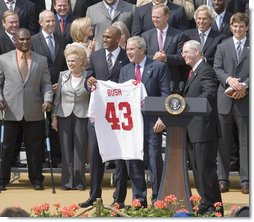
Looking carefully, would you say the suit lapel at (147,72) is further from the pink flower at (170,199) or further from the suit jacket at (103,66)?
the pink flower at (170,199)

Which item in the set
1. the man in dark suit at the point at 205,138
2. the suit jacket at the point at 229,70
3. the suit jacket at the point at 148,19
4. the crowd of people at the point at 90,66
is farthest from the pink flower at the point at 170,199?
the suit jacket at the point at 148,19

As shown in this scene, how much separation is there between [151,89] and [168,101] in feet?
3.78

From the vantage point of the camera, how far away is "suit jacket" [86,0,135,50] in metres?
15.4

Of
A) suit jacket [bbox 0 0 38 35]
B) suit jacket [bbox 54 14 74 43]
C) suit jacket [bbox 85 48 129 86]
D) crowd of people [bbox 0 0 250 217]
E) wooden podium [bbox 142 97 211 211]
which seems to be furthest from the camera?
suit jacket [bbox 0 0 38 35]

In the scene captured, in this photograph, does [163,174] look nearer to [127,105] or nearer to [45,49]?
[127,105]

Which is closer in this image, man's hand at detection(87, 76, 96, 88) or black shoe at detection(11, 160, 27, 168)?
man's hand at detection(87, 76, 96, 88)

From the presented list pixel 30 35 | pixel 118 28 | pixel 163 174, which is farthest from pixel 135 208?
pixel 30 35

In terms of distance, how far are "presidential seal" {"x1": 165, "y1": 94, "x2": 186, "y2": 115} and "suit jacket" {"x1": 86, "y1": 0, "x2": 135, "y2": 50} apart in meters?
3.50

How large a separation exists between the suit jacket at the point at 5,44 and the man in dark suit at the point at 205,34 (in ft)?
7.89

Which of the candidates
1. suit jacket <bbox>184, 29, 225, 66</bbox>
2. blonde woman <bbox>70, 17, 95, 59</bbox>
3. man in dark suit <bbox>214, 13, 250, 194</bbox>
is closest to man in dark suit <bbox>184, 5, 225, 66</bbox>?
suit jacket <bbox>184, 29, 225, 66</bbox>

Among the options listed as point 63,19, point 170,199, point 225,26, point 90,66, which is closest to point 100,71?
point 90,66

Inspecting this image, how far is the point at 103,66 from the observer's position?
1358cm

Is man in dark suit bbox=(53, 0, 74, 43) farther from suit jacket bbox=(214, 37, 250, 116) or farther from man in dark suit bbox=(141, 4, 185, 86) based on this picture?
suit jacket bbox=(214, 37, 250, 116)

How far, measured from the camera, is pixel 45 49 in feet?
50.0
